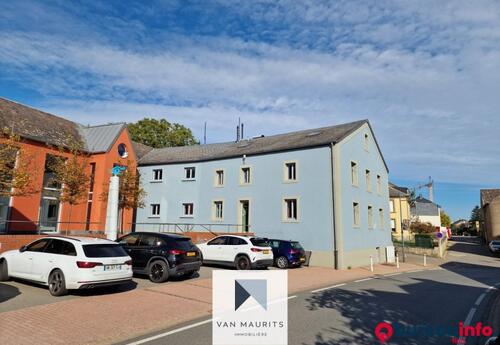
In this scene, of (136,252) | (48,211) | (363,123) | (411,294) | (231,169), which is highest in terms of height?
(363,123)

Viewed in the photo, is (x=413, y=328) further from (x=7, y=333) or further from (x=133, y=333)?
(x=7, y=333)

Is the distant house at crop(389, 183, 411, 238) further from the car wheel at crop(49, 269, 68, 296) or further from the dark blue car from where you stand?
→ the car wheel at crop(49, 269, 68, 296)

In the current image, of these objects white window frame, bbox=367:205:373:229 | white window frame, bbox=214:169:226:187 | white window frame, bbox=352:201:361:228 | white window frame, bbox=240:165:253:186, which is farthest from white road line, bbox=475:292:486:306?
white window frame, bbox=214:169:226:187

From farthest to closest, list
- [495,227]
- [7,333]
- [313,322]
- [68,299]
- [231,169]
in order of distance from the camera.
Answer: [495,227] < [231,169] < [68,299] < [313,322] < [7,333]

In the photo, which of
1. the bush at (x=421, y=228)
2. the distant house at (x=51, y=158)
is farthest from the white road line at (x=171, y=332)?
the bush at (x=421, y=228)

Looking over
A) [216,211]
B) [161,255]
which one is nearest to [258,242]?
[161,255]

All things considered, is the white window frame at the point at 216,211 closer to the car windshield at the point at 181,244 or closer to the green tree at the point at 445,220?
the car windshield at the point at 181,244

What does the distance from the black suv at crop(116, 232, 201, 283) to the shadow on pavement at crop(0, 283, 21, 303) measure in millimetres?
3651

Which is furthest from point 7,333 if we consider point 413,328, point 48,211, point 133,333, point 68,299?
point 48,211

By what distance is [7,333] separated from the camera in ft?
20.6

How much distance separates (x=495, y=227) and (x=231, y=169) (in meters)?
40.8

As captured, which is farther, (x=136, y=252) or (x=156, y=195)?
(x=156, y=195)

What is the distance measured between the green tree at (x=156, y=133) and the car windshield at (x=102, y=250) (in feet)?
112

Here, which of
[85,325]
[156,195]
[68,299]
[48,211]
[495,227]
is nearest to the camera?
[85,325]
